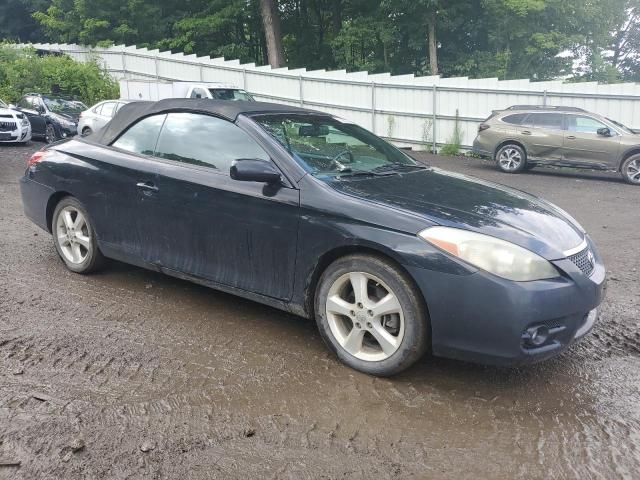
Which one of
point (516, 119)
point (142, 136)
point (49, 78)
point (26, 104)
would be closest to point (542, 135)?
point (516, 119)

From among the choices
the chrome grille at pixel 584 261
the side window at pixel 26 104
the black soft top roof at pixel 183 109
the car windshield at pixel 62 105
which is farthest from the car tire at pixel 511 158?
the side window at pixel 26 104

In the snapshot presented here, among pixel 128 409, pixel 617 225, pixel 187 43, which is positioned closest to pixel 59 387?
pixel 128 409

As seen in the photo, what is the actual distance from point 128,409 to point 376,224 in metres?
1.63

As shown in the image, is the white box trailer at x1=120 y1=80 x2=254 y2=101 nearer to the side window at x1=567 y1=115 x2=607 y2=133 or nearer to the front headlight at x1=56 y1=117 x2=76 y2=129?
the front headlight at x1=56 y1=117 x2=76 y2=129

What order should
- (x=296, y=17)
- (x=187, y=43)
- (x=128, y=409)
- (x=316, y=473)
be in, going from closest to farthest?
(x=316, y=473) → (x=128, y=409) → (x=187, y=43) → (x=296, y=17)

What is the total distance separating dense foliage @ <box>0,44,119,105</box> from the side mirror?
79.6 feet

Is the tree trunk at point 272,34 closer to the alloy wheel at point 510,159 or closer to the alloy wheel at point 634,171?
the alloy wheel at point 510,159

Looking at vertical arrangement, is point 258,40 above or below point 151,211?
above

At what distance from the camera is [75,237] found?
531cm

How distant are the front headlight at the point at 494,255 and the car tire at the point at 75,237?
118 inches

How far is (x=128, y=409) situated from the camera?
10.5 ft

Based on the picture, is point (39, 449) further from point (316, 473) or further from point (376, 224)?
point (376, 224)

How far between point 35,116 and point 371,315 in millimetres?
16818

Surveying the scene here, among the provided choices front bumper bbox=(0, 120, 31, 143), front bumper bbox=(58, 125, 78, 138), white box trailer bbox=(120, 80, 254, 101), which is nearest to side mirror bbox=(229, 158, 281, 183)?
white box trailer bbox=(120, 80, 254, 101)
